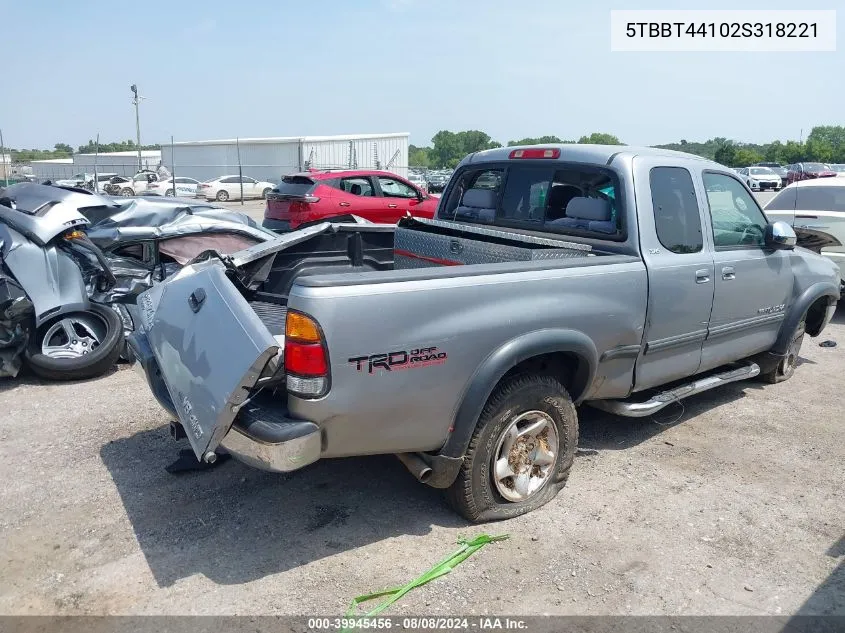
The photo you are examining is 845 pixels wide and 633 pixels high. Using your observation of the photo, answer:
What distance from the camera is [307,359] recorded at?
2.91 metres

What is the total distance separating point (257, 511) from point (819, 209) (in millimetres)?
8241

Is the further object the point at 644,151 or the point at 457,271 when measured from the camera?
the point at 644,151

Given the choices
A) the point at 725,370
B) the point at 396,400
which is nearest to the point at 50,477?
the point at 396,400

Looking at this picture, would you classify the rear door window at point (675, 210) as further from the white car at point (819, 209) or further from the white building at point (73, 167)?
the white building at point (73, 167)

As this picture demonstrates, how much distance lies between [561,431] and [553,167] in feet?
6.12

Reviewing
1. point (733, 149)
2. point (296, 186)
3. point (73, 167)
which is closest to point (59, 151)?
point (73, 167)

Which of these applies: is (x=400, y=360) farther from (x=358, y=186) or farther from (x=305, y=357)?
(x=358, y=186)

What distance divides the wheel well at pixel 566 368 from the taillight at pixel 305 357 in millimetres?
1272

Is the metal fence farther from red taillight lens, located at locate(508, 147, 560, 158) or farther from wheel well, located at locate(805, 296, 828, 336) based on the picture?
red taillight lens, located at locate(508, 147, 560, 158)

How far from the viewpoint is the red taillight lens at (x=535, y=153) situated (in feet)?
15.5

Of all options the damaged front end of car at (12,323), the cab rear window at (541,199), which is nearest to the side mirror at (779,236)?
the cab rear window at (541,199)

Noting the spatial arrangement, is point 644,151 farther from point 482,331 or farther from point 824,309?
point 824,309

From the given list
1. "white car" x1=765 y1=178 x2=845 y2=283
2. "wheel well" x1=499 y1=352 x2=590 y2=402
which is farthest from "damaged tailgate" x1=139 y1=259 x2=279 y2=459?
"white car" x1=765 y1=178 x2=845 y2=283

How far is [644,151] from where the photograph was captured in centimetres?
458
